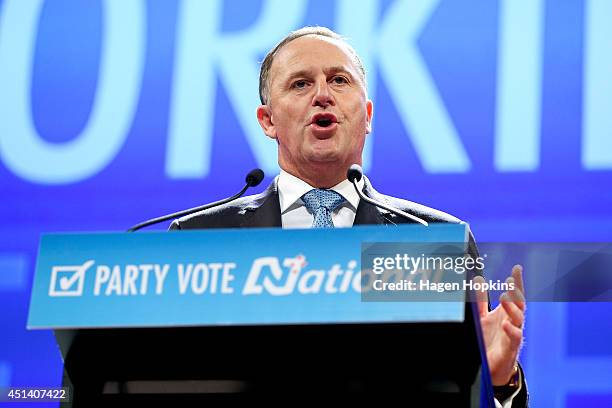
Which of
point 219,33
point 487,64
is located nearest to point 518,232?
point 487,64

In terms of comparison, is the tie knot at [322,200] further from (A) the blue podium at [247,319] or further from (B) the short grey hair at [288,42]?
(A) the blue podium at [247,319]

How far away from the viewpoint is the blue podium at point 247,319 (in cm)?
135

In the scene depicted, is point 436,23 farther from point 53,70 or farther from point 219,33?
point 53,70

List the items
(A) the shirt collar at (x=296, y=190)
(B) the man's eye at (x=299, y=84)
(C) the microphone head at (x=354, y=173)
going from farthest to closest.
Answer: (B) the man's eye at (x=299, y=84) < (A) the shirt collar at (x=296, y=190) < (C) the microphone head at (x=354, y=173)

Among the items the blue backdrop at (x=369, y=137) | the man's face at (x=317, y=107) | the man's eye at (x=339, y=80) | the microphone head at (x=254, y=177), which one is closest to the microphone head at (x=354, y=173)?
the microphone head at (x=254, y=177)

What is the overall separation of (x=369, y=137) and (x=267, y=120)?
1.81ft

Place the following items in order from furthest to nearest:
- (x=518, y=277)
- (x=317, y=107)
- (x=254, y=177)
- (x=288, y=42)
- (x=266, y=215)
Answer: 1. (x=288, y=42)
2. (x=317, y=107)
3. (x=266, y=215)
4. (x=254, y=177)
5. (x=518, y=277)

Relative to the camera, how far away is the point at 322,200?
7.49 feet

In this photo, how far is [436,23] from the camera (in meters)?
3.11

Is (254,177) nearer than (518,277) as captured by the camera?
No

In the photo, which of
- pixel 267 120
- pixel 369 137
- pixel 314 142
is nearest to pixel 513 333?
pixel 314 142

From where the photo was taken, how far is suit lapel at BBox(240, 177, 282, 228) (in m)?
2.24

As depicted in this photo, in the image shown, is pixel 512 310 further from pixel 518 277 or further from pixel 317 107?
pixel 317 107

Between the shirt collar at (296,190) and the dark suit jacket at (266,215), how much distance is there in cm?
2
